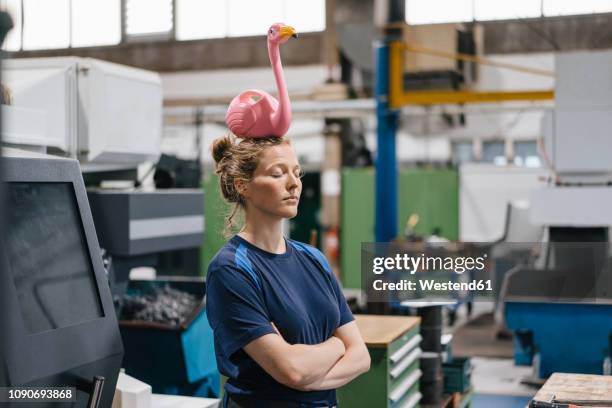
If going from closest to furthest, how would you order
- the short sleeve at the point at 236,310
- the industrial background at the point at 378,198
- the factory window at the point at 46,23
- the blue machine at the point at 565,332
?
the short sleeve at the point at 236,310, the industrial background at the point at 378,198, the factory window at the point at 46,23, the blue machine at the point at 565,332

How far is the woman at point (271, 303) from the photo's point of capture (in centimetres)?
164

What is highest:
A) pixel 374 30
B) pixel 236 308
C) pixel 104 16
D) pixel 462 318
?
pixel 374 30

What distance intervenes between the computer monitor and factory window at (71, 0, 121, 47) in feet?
4.57

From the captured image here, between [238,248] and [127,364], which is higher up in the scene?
[238,248]

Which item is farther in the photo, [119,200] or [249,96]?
[119,200]

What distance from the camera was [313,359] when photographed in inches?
65.9

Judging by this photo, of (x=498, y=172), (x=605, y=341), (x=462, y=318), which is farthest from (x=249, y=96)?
(x=498, y=172)

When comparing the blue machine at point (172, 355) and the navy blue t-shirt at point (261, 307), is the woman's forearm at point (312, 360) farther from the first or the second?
the blue machine at point (172, 355)

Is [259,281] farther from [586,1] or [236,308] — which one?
[586,1]

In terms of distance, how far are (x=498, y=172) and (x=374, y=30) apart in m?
2.29

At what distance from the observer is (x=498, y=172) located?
989cm

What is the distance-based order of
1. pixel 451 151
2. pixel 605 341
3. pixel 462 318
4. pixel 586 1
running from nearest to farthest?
1. pixel 586 1
2. pixel 605 341
3. pixel 462 318
4. pixel 451 151

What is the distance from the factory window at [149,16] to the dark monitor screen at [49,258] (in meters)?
1.81

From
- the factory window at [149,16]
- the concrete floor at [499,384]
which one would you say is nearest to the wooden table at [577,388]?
the factory window at [149,16]
